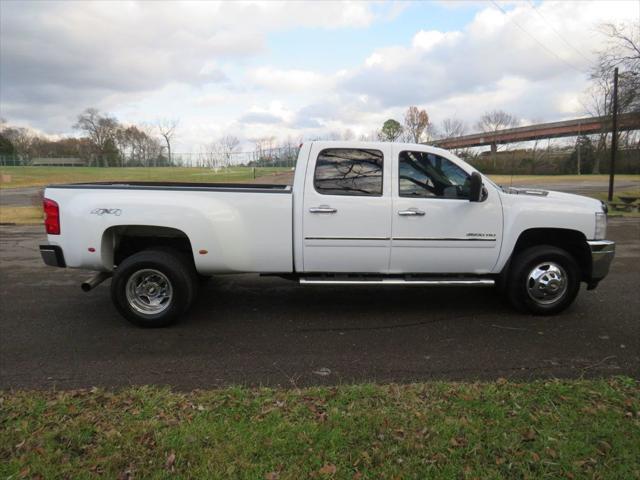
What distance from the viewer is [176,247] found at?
210 inches

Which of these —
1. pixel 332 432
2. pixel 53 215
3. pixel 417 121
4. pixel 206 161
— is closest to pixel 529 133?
pixel 417 121

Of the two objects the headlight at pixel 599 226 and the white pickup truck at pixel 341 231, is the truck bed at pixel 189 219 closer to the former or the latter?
the white pickup truck at pixel 341 231

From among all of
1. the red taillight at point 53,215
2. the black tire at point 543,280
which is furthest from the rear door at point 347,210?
the red taillight at point 53,215

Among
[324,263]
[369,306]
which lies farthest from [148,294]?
[369,306]

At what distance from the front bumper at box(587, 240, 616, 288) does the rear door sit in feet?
7.53

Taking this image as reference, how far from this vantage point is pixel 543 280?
5270 millimetres

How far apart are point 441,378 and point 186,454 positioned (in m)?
2.08

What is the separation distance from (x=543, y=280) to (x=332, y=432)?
3.46m

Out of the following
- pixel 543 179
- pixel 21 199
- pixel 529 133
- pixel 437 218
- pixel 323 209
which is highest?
pixel 529 133

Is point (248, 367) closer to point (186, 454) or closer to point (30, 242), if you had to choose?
point (186, 454)

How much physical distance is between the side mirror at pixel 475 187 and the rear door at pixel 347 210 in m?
0.85

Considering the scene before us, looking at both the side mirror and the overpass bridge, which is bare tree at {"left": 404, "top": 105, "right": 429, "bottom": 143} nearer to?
the overpass bridge

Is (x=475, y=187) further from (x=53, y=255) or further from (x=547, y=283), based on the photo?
(x=53, y=255)

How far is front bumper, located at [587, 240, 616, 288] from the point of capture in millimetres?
5215
